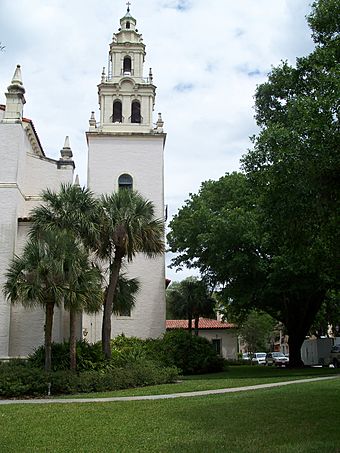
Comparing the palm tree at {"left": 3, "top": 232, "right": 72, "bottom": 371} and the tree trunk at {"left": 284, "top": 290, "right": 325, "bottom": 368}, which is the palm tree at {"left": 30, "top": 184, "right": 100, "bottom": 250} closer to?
the palm tree at {"left": 3, "top": 232, "right": 72, "bottom": 371}

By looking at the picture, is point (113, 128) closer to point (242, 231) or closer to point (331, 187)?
point (242, 231)

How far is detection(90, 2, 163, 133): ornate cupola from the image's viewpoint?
1417 inches

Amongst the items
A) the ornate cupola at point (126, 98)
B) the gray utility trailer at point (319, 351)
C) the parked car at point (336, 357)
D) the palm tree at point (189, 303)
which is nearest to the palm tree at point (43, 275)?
the ornate cupola at point (126, 98)

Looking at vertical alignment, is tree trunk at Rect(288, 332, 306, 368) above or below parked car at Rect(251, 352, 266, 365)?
above

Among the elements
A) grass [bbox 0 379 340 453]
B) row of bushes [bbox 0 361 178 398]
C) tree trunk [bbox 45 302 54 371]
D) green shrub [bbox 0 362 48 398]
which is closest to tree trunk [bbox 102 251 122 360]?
row of bushes [bbox 0 361 178 398]

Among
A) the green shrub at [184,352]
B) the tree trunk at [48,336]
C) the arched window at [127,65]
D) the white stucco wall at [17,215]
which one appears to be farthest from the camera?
the arched window at [127,65]

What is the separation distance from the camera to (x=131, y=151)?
116ft

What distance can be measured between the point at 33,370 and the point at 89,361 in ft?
9.55

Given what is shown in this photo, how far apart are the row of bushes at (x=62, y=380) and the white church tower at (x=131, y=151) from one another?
410 inches

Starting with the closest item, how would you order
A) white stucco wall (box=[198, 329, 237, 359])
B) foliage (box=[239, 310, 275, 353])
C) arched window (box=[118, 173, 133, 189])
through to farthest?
arched window (box=[118, 173, 133, 189]), white stucco wall (box=[198, 329, 237, 359]), foliage (box=[239, 310, 275, 353])

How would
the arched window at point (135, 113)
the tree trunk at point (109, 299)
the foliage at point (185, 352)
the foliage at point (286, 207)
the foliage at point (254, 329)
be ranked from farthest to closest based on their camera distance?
the foliage at point (254, 329), the arched window at point (135, 113), the foliage at point (185, 352), the tree trunk at point (109, 299), the foliage at point (286, 207)

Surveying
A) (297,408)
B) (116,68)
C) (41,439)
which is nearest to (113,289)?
(297,408)

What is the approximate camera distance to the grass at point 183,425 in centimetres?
945

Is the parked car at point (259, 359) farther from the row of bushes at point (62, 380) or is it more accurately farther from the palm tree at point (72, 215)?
the palm tree at point (72, 215)
